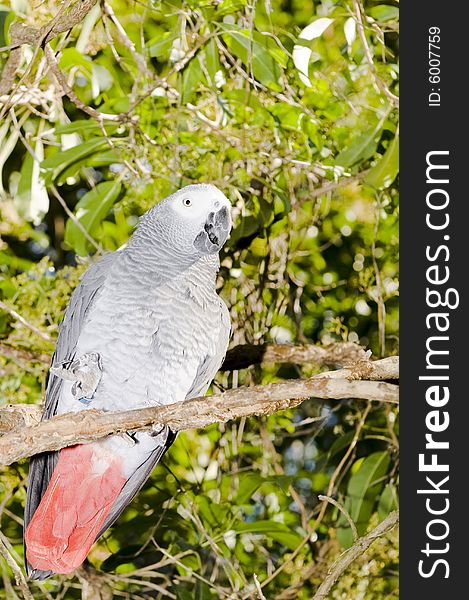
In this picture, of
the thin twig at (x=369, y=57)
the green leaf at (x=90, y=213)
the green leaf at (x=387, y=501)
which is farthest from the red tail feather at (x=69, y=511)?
the thin twig at (x=369, y=57)

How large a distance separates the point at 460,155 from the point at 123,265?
0.61 meters

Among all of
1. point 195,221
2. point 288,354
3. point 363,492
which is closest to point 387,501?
point 363,492

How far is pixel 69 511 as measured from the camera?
110 centimetres

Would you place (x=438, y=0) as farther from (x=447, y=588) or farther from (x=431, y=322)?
(x=447, y=588)

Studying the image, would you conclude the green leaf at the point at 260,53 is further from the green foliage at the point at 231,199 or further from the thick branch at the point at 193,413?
the thick branch at the point at 193,413

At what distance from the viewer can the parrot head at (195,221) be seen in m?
1.10

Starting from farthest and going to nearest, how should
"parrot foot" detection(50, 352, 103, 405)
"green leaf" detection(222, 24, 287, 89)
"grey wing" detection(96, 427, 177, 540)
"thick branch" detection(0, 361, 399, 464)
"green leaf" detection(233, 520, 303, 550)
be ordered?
"green leaf" detection(233, 520, 303, 550)
"green leaf" detection(222, 24, 287, 89)
"grey wing" detection(96, 427, 177, 540)
"parrot foot" detection(50, 352, 103, 405)
"thick branch" detection(0, 361, 399, 464)

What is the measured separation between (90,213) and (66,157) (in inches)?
5.1

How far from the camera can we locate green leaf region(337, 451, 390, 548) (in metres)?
1.56

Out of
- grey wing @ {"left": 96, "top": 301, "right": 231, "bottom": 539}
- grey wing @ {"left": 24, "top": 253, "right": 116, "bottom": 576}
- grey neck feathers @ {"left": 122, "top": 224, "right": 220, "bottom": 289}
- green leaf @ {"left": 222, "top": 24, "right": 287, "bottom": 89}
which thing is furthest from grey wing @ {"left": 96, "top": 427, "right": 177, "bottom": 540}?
green leaf @ {"left": 222, "top": 24, "right": 287, "bottom": 89}

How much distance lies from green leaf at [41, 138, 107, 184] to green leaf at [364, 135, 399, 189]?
56 centimetres

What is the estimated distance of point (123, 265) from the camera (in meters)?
1.11

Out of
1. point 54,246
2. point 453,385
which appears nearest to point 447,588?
point 453,385

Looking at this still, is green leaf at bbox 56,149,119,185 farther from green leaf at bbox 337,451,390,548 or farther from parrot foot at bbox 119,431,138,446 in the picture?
green leaf at bbox 337,451,390,548
